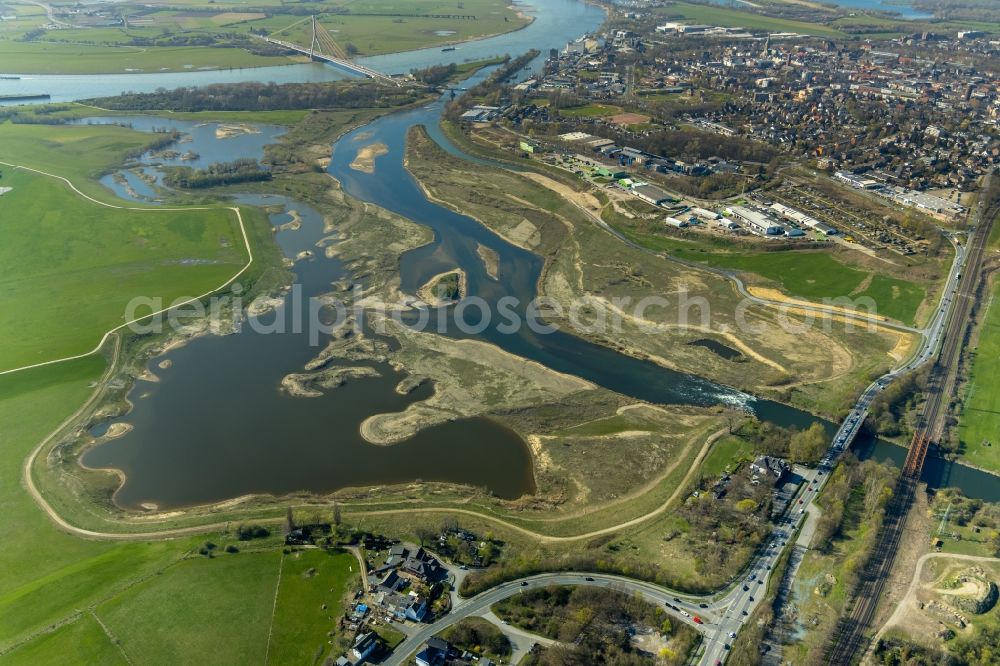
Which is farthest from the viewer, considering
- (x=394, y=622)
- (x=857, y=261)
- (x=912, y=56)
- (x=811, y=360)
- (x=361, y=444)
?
(x=912, y=56)

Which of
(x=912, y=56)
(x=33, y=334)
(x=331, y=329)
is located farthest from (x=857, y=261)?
(x=912, y=56)

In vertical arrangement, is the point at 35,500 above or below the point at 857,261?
below

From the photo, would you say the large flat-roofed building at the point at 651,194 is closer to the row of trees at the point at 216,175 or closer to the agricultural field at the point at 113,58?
the row of trees at the point at 216,175

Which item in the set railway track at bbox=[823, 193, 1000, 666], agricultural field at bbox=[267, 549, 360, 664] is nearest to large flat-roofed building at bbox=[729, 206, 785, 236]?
railway track at bbox=[823, 193, 1000, 666]

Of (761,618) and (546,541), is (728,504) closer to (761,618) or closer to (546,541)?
(761,618)

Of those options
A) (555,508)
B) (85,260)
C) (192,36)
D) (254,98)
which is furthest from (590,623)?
(192,36)

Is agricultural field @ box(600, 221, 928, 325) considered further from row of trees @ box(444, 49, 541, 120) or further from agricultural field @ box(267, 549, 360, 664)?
row of trees @ box(444, 49, 541, 120)

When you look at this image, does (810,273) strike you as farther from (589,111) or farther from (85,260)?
(85,260)
